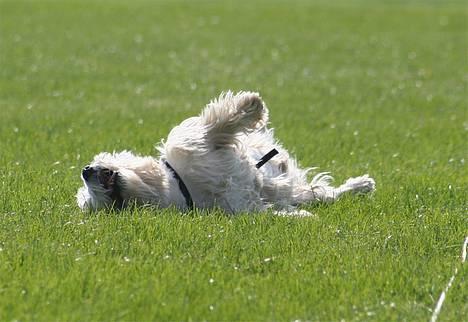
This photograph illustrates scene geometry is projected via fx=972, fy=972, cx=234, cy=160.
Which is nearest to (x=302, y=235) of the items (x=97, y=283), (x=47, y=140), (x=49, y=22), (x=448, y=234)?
(x=448, y=234)

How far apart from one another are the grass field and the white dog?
26cm

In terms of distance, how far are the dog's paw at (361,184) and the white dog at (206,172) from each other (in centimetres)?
14

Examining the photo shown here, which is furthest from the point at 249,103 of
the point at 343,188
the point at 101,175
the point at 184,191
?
the point at 101,175

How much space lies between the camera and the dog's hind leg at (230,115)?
24.9 ft

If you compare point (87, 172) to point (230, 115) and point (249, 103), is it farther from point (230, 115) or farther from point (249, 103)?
point (249, 103)

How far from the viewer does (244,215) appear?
23.1 ft

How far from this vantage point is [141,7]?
26281 mm

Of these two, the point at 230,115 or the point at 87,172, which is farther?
the point at 230,115

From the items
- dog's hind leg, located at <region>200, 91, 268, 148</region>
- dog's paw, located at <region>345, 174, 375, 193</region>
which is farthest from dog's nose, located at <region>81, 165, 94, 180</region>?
dog's paw, located at <region>345, 174, 375, 193</region>

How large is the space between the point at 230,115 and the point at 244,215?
948 mm

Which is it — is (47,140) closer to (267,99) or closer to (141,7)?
(267,99)

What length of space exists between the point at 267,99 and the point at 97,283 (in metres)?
8.43

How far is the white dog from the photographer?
23.2 ft

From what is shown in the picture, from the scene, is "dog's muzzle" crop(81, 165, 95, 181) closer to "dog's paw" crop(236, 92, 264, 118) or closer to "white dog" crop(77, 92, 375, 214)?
"white dog" crop(77, 92, 375, 214)
